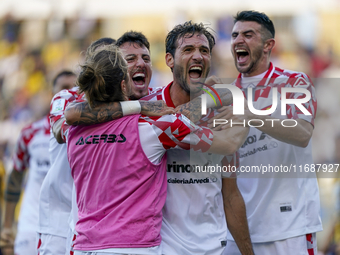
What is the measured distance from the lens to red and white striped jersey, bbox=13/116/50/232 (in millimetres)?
5312

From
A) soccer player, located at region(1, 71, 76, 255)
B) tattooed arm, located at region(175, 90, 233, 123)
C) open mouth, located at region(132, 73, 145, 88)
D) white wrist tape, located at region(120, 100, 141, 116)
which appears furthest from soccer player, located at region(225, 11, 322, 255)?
soccer player, located at region(1, 71, 76, 255)

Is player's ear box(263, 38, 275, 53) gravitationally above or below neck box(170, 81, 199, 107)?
above

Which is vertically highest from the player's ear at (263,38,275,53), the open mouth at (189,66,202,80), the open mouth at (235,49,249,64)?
the player's ear at (263,38,275,53)

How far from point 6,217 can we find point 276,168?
3406mm

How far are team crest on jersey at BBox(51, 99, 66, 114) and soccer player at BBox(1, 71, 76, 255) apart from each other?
1163 millimetres

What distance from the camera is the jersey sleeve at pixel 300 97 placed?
3.94 m

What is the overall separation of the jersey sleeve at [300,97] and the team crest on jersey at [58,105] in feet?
6.22

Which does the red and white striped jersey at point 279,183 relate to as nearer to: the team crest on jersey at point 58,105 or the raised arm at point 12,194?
the team crest on jersey at point 58,105

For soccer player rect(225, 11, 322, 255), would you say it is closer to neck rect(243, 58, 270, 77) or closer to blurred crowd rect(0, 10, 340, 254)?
neck rect(243, 58, 270, 77)

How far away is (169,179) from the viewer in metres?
3.29

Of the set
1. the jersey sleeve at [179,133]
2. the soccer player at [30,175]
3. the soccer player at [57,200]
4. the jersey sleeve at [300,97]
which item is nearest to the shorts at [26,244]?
the soccer player at [30,175]

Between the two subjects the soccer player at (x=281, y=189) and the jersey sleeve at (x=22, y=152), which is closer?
the soccer player at (x=281, y=189)

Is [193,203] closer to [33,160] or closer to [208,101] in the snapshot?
[208,101]

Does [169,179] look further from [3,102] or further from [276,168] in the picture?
[3,102]
